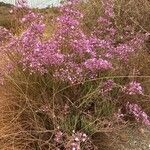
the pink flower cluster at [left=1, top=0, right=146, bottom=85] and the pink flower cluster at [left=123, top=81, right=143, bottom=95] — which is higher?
the pink flower cluster at [left=1, top=0, right=146, bottom=85]

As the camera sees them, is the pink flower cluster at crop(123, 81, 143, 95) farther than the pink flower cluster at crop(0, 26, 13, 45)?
No

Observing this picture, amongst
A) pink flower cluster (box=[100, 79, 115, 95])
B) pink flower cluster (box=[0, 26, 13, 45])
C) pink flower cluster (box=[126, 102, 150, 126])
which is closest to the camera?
pink flower cluster (box=[126, 102, 150, 126])

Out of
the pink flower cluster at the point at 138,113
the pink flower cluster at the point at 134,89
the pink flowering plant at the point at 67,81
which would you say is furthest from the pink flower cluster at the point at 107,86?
the pink flower cluster at the point at 138,113

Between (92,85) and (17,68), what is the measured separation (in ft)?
2.45

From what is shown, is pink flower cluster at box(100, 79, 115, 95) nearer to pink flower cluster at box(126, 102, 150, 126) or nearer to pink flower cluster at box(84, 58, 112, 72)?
pink flower cluster at box(84, 58, 112, 72)

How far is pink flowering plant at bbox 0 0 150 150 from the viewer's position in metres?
4.81

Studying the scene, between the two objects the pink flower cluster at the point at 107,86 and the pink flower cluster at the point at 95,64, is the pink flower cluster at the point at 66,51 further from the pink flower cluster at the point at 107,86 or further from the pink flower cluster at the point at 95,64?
the pink flower cluster at the point at 107,86

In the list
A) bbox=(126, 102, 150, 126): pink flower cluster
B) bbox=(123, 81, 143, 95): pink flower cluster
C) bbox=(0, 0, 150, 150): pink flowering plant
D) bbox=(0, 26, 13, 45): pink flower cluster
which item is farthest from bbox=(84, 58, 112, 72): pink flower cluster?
bbox=(0, 26, 13, 45): pink flower cluster

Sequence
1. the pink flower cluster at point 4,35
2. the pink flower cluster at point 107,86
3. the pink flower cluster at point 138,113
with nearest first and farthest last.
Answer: the pink flower cluster at point 138,113
the pink flower cluster at point 107,86
the pink flower cluster at point 4,35

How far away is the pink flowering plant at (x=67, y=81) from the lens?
4.81 meters

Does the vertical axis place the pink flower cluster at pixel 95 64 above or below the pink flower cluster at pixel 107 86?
above

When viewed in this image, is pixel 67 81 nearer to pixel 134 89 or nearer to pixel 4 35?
pixel 134 89

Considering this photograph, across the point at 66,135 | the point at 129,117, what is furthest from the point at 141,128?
the point at 66,135

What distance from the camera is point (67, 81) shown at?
16.2 feet
